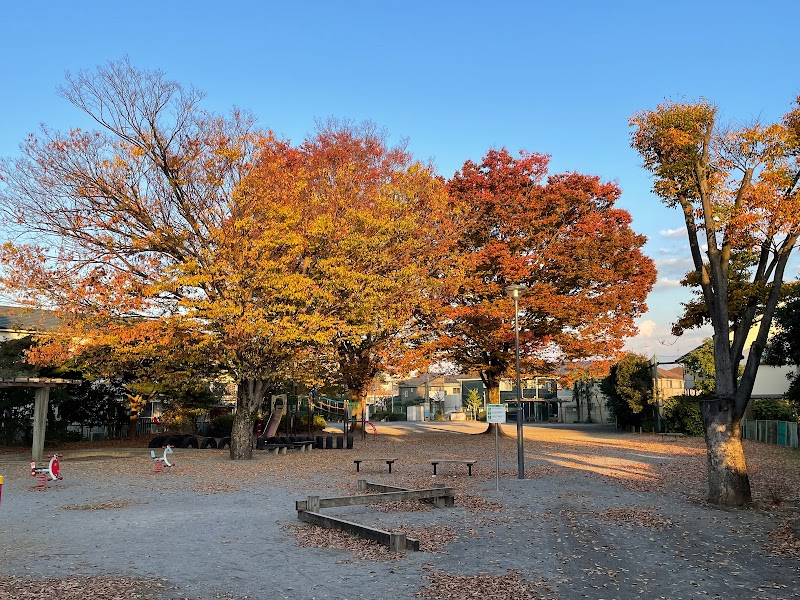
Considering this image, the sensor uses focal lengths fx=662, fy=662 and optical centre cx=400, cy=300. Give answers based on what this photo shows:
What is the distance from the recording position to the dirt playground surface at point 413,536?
7.00 metres

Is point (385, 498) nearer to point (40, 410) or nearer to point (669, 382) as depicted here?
point (40, 410)

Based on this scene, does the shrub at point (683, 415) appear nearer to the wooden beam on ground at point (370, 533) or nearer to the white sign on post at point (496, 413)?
the white sign on post at point (496, 413)

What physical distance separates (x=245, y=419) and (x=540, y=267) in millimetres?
15273

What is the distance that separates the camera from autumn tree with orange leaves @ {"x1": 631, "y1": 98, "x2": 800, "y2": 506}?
39.7ft

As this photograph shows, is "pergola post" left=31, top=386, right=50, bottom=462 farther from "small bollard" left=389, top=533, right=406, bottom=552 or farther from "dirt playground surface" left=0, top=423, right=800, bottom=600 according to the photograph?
"small bollard" left=389, top=533, right=406, bottom=552

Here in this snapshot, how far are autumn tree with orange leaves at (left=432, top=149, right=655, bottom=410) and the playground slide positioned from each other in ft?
25.5

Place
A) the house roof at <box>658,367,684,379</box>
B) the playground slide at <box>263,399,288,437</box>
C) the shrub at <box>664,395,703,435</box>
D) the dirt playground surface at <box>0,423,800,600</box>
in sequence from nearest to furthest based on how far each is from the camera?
1. the dirt playground surface at <box>0,423,800,600</box>
2. the playground slide at <box>263,399,288,437</box>
3. the shrub at <box>664,395,703,435</box>
4. the house roof at <box>658,367,684,379</box>

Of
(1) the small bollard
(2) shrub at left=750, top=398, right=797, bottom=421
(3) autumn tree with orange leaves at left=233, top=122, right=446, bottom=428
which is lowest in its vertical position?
(1) the small bollard

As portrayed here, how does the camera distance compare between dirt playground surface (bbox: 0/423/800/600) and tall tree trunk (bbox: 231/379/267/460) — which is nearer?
dirt playground surface (bbox: 0/423/800/600)

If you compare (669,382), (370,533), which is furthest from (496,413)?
(669,382)

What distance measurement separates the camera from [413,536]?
9523mm

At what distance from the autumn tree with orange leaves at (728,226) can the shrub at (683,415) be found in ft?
66.8

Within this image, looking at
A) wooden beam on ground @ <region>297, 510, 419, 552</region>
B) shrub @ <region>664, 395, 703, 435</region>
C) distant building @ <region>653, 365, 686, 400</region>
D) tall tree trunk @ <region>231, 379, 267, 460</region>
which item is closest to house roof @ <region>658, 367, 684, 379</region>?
distant building @ <region>653, 365, 686, 400</region>

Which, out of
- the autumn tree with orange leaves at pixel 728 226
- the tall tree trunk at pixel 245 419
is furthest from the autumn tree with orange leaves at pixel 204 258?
the autumn tree with orange leaves at pixel 728 226
